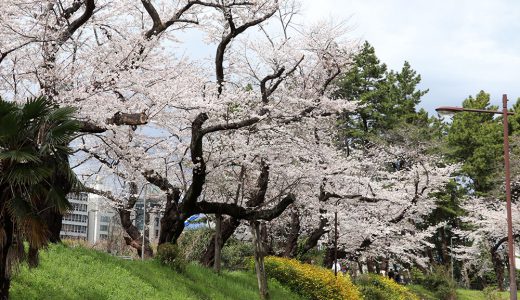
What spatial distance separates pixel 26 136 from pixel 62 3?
7.16 m

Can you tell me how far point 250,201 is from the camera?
73.2 ft

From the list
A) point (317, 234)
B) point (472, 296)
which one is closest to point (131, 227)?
point (317, 234)

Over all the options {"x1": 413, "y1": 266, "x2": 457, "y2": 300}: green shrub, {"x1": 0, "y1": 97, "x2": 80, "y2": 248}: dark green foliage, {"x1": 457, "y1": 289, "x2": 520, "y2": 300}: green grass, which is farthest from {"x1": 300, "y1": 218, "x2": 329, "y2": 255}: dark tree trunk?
{"x1": 0, "y1": 97, "x2": 80, "y2": 248}: dark green foliage

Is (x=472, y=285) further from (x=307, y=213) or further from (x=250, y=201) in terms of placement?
(x=250, y=201)

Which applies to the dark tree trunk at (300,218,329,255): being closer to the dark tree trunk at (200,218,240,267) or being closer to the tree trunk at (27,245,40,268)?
the dark tree trunk at (200,218,240,267)

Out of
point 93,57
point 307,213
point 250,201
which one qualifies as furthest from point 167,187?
point 307,213

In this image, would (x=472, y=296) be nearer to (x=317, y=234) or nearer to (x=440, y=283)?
(x=440, y=283)

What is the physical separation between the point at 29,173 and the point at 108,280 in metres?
4.90

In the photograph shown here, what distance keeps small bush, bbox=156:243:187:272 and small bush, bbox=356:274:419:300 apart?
1278cm

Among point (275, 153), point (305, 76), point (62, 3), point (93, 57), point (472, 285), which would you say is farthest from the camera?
point (472, 285)

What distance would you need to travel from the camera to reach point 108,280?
14.2 metres

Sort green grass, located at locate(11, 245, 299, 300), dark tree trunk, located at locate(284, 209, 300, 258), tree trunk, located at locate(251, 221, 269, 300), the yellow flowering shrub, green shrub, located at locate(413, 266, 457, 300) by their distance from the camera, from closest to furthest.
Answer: green grass, located at locate(11, 245, 299, 300) → tree trunk, located at locate(251, 221, 269, 300) → the yellow flowering shrub → dark tree trunk, located at locate(284, 209, 300, 258) → green shrub, located at locate(413, 266, 457, 300)

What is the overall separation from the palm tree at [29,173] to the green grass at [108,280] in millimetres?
1182

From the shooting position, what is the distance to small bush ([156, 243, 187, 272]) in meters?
17.4
